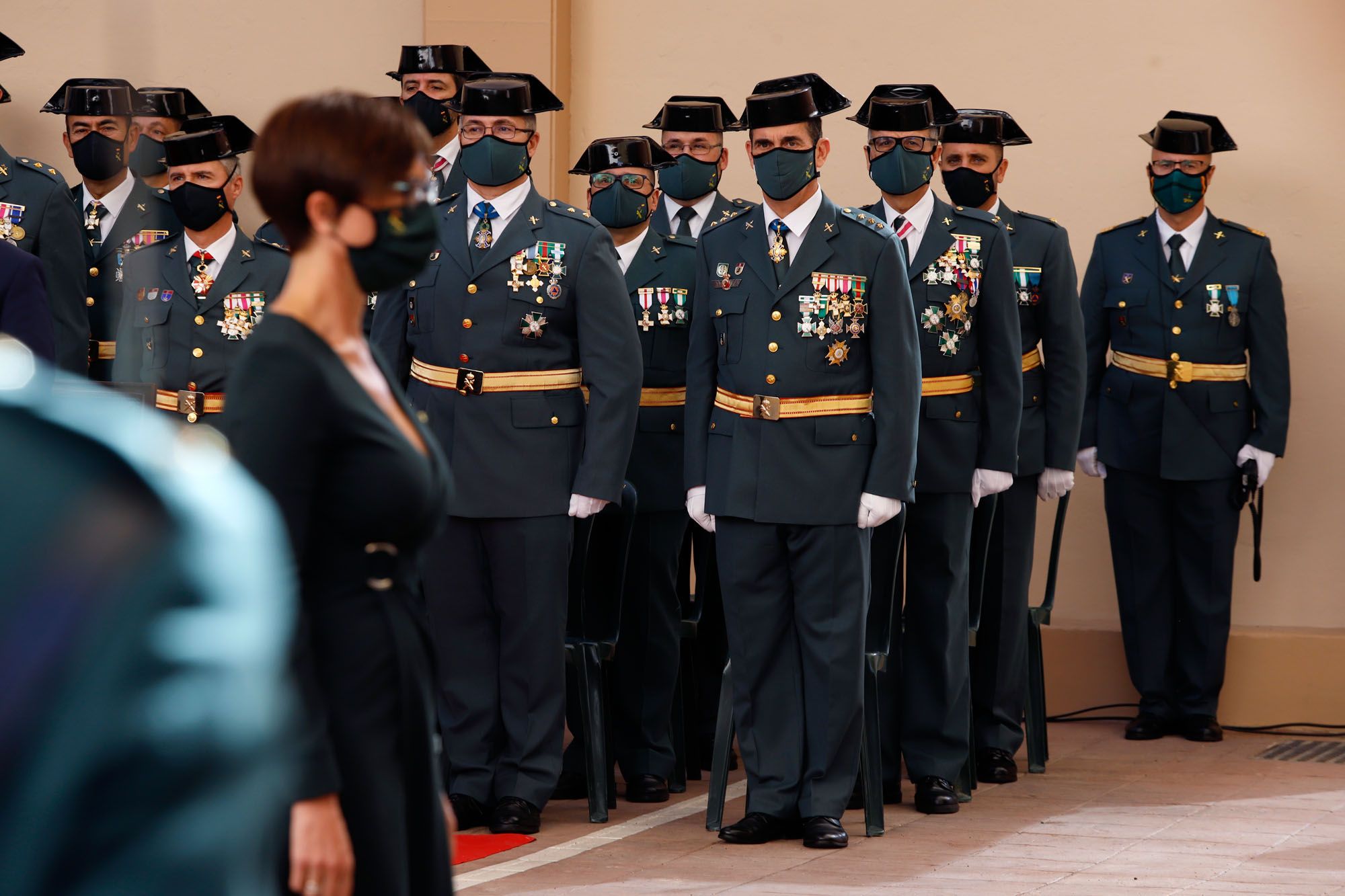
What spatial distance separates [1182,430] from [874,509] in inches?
87.3

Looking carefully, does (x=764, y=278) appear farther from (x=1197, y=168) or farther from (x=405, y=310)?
(x=1197, y=168)

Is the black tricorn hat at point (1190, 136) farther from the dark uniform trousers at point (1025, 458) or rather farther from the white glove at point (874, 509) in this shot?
the white glove at point (874, 509)

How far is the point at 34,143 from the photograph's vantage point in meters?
7.95

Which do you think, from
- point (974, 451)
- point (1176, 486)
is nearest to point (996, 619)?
point (974, 451)

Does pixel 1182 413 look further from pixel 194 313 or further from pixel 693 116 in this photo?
pixel 194 313

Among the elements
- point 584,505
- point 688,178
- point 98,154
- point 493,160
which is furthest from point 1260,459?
point 98,154

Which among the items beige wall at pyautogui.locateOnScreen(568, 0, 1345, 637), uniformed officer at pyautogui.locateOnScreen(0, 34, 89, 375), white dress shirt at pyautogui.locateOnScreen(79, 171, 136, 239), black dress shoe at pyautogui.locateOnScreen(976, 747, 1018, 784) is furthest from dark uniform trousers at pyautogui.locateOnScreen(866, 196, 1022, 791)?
white dress shirt at pyautogui.locateOnScreen(79, 171, 136, 239)

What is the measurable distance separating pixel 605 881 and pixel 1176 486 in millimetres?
3112

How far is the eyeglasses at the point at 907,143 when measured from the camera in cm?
539

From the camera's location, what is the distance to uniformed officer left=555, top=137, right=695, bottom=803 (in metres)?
5.55

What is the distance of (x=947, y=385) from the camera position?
5.48 meters

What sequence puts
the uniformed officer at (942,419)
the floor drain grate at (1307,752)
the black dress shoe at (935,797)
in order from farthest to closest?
the floor drain grate at (1307,752), the uniformed officer at (942,419), the black dress shoe at (935,797)

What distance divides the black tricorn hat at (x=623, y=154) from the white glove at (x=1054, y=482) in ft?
4.94

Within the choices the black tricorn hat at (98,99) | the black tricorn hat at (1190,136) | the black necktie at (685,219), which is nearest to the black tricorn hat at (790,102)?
the black necktie at (685,219)
